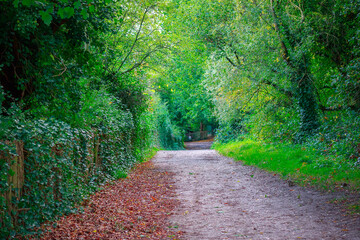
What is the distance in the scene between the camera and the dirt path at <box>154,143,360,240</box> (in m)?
5.97

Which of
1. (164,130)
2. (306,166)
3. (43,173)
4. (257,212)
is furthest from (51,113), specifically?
(164,130)

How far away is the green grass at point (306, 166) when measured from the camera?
938cm

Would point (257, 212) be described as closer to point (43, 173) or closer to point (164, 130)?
point (43, 173)

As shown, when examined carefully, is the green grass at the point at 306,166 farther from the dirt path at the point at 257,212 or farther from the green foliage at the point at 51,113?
the green foliage at the point at 51,113

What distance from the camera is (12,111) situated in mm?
5797

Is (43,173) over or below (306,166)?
over

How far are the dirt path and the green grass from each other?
632 mm

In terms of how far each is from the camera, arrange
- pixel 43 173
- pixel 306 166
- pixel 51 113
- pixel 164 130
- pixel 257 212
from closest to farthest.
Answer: pixel 43 173
pixel 257 212
pixel 51 113
pixel 306 166
pixel 164 130

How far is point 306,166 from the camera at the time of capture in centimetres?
1184

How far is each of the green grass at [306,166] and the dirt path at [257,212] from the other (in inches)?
24.9

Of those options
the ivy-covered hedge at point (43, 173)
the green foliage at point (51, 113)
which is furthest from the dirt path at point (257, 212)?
the green foliage at point (51, 113)

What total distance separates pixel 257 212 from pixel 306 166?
16.8ft

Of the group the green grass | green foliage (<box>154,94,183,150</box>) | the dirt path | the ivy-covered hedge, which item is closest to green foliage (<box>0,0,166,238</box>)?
the ivy-covered hedge

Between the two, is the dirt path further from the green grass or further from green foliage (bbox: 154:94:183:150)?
green foliage (bbox: 154:94:183:150)
